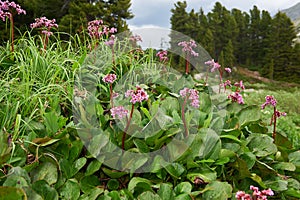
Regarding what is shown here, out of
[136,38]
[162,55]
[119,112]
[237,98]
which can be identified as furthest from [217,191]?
[136,38]

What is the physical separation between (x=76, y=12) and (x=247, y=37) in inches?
915

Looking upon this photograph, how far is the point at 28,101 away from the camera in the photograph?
5.57ft

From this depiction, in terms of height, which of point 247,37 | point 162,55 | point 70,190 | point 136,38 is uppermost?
point 247,37

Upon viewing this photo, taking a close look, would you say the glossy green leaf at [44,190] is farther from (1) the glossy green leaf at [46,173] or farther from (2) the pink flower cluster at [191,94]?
(2) the pink flower cluster at [191,94]

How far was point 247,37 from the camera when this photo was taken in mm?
33312

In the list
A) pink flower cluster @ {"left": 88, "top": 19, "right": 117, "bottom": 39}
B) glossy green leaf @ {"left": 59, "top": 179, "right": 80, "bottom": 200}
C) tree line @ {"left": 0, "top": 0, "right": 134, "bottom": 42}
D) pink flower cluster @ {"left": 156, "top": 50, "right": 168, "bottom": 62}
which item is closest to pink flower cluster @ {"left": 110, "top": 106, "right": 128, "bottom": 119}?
glossy green leaf @ {"left": 59, "top": 179, "right": 80, "bottom": 200}

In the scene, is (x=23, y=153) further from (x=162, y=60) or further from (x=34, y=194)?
(x=162, y=60)

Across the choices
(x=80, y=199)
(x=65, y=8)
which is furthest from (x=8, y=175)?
(x=65, y=8)

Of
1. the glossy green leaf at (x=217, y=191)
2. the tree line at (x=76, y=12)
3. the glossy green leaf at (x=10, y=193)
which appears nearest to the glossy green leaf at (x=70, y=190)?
the glossy green leaf at (x=10, y=193)

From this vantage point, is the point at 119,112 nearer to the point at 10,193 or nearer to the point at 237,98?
the point at 10,193

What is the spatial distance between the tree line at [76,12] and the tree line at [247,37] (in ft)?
35.8

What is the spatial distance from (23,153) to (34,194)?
0.26 m

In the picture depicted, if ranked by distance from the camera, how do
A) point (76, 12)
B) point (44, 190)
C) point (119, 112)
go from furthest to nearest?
point (76, 12)
point (119, 112)
point (44, 190)

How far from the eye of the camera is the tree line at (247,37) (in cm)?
2670
